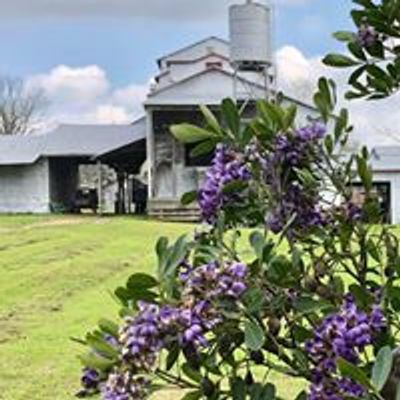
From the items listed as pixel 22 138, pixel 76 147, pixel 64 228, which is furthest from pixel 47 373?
pixel 22 138

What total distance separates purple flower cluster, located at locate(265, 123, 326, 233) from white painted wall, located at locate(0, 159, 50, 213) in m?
27.5

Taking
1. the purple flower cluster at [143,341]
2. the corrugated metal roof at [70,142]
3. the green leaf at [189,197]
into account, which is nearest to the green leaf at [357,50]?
the green leaf at [189,197]

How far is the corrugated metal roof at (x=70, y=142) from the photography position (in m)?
28.9

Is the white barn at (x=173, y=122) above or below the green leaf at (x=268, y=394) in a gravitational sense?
above

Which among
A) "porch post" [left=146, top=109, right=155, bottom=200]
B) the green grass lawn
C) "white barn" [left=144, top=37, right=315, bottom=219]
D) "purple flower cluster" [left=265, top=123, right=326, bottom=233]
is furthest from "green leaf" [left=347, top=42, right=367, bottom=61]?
"porch post" [left=146, top=109, right=155, bottom=200]

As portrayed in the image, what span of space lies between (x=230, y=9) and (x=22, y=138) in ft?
39.1

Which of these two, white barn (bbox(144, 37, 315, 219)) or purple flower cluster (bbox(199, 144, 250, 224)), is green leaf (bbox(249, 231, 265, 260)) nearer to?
purple flower cluster (bbox(199, 144, 250, 224))

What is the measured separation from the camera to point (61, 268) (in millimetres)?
12555

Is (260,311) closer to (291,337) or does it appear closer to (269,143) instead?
(291,337)

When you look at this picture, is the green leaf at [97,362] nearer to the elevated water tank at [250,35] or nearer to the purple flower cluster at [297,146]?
the purple flower cluster at [297,146]

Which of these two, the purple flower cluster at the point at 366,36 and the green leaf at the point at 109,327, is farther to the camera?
the purple flower cluster at the point at 366,36

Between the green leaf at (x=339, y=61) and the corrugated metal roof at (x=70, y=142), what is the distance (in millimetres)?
25518

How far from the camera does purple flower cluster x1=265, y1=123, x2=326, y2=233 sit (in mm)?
1979

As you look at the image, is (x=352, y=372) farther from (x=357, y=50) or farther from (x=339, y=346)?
(x=357, y=50)
